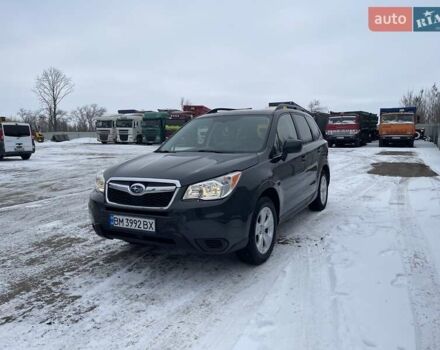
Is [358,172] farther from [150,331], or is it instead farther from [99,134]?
[99,134]

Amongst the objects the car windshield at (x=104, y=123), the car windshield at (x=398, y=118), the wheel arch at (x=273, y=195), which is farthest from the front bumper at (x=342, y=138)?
the wheel arch at (x=273, y=195)

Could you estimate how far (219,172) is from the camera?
4062 millimetres

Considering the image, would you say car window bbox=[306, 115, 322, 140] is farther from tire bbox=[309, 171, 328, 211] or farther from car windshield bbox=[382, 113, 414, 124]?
car windshield bbox=[382, 113, 414, 124]

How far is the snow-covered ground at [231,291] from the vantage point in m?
3.08

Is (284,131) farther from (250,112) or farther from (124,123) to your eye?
(124,123)

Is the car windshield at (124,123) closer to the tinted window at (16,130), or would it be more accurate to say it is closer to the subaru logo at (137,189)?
the tinted window at (16,130)

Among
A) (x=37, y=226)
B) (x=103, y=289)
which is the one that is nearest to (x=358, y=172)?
(x=37, y=226)

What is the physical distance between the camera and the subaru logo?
13.3 ft

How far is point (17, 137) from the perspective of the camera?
20.3 metres

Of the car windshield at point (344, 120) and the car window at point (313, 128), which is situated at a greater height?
the car windshield at point (344, 120)

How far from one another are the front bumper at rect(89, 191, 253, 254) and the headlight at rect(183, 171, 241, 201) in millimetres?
59

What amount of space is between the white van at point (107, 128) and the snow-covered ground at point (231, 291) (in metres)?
33.1

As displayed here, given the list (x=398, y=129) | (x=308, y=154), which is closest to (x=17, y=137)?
(x=308, y=154)

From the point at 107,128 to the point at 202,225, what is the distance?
36968mm
